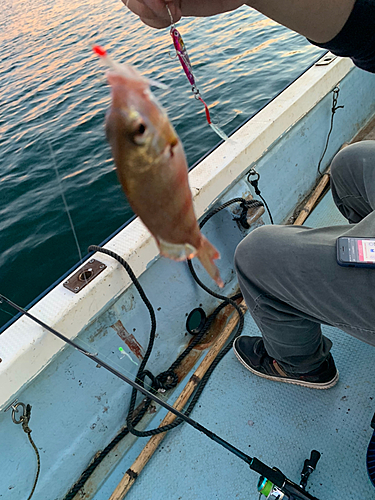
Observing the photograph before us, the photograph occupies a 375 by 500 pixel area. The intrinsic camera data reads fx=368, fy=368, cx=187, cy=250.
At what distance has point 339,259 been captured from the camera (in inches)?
45.8

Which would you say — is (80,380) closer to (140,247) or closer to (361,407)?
(140,247)

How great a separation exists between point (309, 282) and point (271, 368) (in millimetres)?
888

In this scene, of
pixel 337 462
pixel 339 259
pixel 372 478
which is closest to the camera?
pixel 339 259

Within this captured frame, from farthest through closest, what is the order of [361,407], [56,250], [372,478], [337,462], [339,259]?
[56,250] < [361,407] < [337,462] < [372,478] < [339,259]

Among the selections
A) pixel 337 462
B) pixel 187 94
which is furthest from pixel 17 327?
pixel 187 94

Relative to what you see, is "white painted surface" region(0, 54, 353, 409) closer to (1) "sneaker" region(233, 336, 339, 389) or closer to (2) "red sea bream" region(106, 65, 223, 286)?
(1) "sneaker" region(233, 336, 339, 389)

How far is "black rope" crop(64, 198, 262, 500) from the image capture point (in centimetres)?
189

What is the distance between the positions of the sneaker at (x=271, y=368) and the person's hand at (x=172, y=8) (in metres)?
1.53

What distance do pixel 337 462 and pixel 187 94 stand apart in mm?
6308

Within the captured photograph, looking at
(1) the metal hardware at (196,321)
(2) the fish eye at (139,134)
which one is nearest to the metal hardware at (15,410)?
(1) the metal hardware at (196,321)

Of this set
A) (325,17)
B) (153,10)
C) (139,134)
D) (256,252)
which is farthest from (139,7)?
(256,252)

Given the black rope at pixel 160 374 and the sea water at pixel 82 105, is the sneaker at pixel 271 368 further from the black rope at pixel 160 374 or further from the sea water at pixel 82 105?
the sea water at pixel 82 105

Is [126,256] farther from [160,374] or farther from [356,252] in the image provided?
[356,252]

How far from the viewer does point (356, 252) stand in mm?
1131
